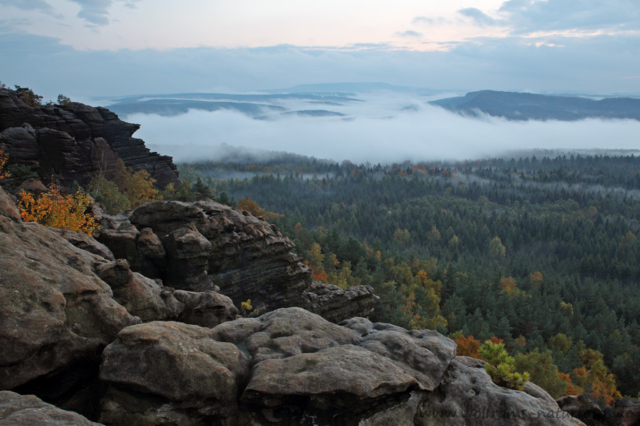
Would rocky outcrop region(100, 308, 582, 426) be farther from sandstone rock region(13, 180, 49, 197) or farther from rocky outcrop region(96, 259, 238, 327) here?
sandstone rock region(13, 180, 49, 197)

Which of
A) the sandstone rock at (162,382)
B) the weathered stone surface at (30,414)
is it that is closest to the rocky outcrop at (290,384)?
the sandstone rock at (162,382)

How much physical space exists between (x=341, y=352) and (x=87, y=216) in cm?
3136

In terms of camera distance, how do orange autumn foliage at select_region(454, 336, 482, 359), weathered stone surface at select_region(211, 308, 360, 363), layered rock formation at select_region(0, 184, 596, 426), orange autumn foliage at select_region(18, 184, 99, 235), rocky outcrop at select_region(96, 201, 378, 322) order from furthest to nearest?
orange autumn foliage at select_region(454, 336, 482, 359) < orange autumn foliage at select_region(18, 184, 99, 235) < rocky outcrop at select_region(96, 201, 378, 322) < weathered stone surface at select_region(211, 308, 360, 363) < layered rock formation at select_region(0, 184, 596, 426)

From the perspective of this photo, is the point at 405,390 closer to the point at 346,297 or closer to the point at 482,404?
the point at 482,404

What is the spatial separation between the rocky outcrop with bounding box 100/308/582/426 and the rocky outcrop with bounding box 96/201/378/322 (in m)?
16.7

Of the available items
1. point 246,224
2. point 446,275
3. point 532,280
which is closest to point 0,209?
point 246,224

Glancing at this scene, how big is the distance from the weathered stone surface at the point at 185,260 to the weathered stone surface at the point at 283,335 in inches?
578

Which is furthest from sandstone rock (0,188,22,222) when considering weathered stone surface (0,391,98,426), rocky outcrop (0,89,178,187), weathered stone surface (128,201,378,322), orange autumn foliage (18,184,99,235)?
rocky outcrop (0,89,178,187)

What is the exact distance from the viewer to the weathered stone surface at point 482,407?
1777 centimetres

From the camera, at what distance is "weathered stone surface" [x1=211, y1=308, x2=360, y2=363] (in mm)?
18344

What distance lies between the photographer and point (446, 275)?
117 metres

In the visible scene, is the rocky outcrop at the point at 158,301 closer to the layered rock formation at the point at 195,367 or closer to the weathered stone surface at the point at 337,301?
the layered rock formation at the point at 195,367

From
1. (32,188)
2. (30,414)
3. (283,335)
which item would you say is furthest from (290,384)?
(32,188)

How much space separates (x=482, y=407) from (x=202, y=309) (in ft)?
53.8
